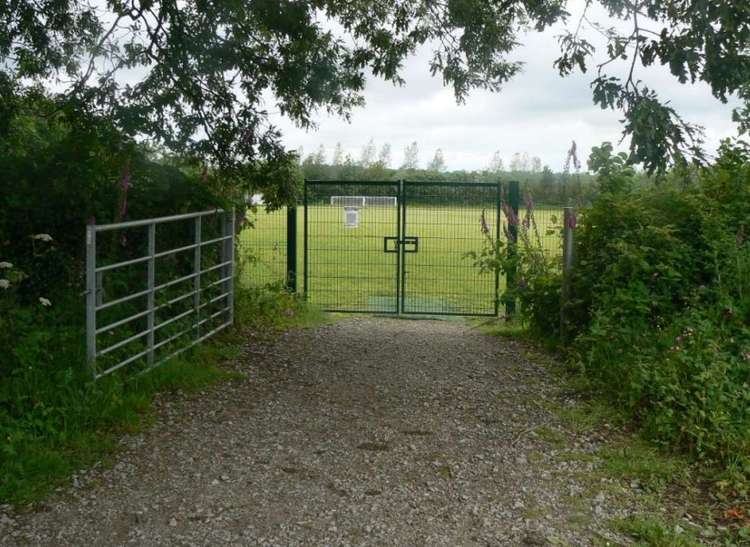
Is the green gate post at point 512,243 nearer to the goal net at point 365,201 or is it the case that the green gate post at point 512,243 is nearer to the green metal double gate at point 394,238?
the green metal double gate at point 394,238

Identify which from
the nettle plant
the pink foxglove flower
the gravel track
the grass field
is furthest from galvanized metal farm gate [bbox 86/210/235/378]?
the nettle plant

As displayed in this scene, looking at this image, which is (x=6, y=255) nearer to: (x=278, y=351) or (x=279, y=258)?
(x=278, y=351)

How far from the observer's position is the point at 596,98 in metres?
7.12

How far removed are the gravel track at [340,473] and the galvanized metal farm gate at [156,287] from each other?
658 millimetres

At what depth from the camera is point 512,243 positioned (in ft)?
34.0

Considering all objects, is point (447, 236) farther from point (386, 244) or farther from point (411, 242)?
point (386, 244)

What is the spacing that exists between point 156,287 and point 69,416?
6.07ft

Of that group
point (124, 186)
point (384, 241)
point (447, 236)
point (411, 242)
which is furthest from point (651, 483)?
point (384, 241)

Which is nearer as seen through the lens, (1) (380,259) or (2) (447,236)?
(2) (447,236)

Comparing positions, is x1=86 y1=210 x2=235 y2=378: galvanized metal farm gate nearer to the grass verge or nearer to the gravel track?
the gravel track

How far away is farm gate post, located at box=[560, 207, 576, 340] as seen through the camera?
905cm

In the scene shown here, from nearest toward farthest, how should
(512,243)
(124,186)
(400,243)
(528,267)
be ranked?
(124,186)
(528,267)
(512,243)
(400,243)

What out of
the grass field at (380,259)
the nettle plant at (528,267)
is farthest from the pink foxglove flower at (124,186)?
the nettle plant at (528,267)

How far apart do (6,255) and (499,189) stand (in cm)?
682
